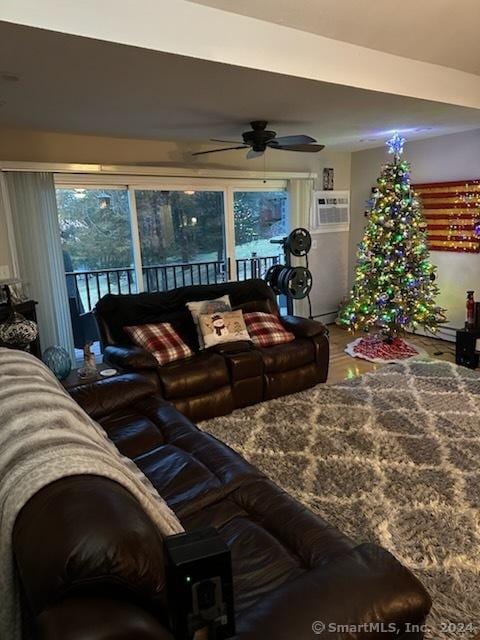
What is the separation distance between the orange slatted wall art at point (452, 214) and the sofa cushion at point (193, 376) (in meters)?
3.09

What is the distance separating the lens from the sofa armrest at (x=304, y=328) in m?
3.71

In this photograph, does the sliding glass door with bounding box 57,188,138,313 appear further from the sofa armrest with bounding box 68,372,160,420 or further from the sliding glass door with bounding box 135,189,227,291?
the sofa armrest with bounding box 68,372,160,420

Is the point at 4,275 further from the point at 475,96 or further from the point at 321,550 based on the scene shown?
the point at 475,96

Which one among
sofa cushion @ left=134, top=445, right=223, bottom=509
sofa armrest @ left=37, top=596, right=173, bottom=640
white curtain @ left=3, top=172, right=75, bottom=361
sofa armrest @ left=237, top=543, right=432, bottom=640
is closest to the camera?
sofa armrest @ left=37, top=596, right=173, bottom=640

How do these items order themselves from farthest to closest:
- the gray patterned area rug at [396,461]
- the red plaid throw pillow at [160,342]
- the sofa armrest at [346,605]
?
1. the red plaid throw pillow at [160,342]
2. the gray patterned area rug at [396,461]
3. the sofa armrest at [346,605]

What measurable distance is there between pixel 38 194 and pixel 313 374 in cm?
284

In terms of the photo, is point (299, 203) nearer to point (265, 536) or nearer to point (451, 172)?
point (451, 172)

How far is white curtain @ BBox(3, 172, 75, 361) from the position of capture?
12.4 ft

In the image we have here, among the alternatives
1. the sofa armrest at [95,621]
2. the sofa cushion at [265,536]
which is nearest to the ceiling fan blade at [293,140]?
the sofa cushion at [265,536]

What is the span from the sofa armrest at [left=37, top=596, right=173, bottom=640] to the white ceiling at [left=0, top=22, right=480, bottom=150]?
2.01m

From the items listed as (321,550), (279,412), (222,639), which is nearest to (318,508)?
(321,550)

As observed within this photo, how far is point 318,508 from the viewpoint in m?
2.21

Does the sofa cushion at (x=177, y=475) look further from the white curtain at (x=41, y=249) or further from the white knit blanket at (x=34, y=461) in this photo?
the white curtain at (x=41, y=249)

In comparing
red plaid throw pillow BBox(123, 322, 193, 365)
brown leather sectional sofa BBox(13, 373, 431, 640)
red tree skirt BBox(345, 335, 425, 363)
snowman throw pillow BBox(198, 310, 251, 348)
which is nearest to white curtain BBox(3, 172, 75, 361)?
red plaid throw pillow BBox(123, 322, 193, 365)
